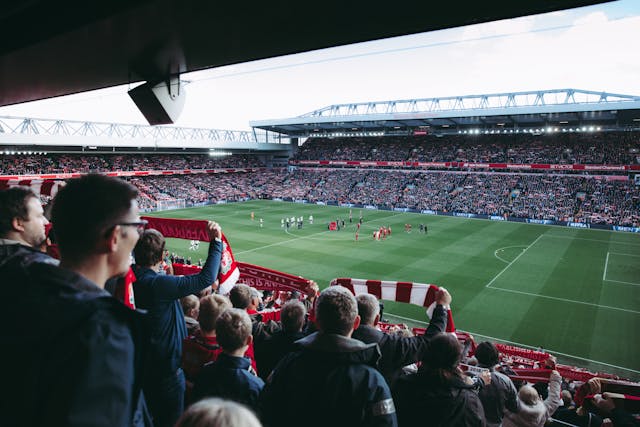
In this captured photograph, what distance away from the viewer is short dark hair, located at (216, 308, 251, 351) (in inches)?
118

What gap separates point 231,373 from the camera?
296 centimetres

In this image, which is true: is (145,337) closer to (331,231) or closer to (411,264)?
(411,264)

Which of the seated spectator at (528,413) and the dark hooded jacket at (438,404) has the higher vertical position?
the dark hooded jacket at (438,404)

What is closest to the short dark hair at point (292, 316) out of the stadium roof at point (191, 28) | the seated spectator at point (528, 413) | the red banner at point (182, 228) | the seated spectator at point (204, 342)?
the seated spectator at point (204, 342)

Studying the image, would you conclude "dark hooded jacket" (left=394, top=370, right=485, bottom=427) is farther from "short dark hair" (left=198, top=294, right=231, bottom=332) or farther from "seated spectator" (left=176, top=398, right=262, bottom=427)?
"seated spectator" (left=176, top=398, right=262, bottom=427)

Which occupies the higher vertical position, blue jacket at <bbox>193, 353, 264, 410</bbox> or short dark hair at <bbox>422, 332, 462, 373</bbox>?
short dark hair at <bbox>422, 332, 462, 373</bbox>

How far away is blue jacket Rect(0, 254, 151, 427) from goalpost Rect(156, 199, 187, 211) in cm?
5053

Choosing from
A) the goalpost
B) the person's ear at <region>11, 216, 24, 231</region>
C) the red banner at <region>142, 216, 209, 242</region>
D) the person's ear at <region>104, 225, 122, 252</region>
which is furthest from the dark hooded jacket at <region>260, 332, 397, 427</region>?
the goalpost

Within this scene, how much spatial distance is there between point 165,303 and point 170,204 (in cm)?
4990

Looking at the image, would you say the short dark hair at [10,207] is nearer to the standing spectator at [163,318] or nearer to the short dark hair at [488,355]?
the standing spectator at [163,318]

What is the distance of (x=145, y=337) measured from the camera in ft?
5.22

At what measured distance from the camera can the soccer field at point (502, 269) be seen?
15.1 meters

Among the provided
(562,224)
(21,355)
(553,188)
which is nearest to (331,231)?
(562,224)

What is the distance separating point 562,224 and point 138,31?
4541 cm
